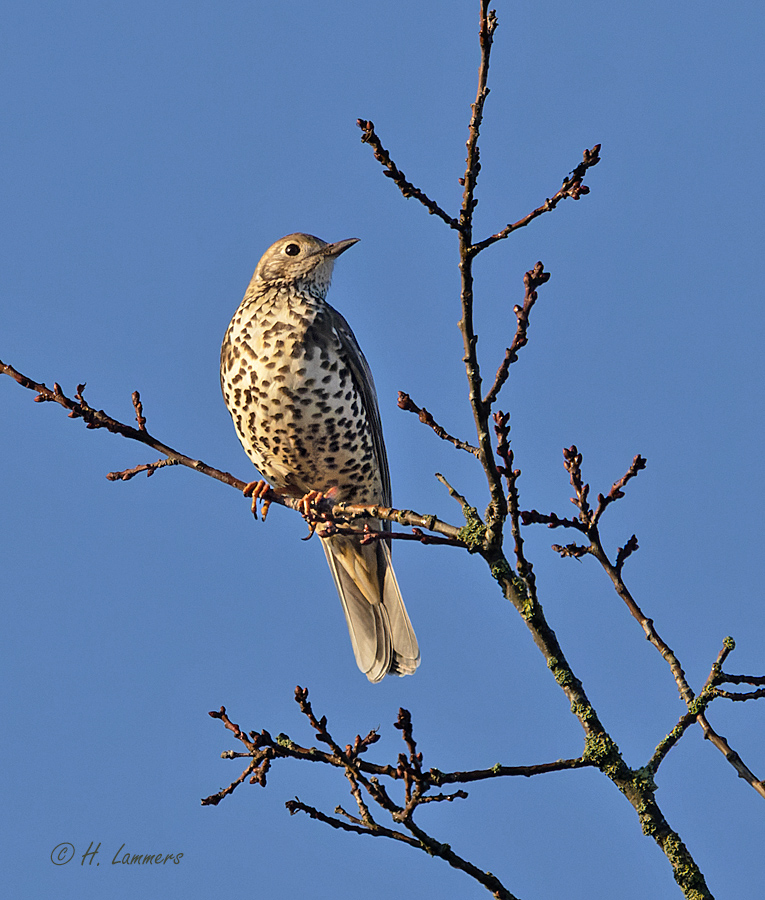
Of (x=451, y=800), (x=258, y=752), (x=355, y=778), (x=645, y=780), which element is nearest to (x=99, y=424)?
(x=258, y=752)

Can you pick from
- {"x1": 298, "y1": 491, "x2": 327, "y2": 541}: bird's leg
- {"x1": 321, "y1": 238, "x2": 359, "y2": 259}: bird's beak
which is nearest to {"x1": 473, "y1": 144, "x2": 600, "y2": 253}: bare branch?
{"x1": 298, "y1": 491, "x2": 327, "y2": 541}: bird's leg

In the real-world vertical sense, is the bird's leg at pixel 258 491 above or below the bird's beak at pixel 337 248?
below

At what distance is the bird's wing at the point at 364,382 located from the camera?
661cm

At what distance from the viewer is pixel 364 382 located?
6734mm

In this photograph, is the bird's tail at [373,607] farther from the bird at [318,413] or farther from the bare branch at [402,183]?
the bare branch at [402,183]

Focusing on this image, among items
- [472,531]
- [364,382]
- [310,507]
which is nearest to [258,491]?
[310,507]

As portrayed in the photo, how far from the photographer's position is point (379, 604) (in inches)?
280

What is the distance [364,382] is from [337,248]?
1.01m

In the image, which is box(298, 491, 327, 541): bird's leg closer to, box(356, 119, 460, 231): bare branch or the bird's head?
A: the bird's head

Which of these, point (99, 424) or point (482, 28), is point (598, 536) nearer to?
point (482, 28)

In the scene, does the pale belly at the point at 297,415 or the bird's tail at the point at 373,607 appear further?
the bird's tail at the point at 373,607

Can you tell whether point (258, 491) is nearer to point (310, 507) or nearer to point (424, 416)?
point (310, 507)

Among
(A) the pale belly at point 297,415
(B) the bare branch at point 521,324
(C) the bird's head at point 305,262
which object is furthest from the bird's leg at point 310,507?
(B) the bare branch at point 521,324

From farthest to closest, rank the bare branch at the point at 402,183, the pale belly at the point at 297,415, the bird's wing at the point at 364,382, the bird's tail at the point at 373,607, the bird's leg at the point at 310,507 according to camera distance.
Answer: the bird's tail at the point at 373,607, the bird's wing at the point at 364,382, the pale belly at the point at 297,415, the bird's leg at the point at 310,507, the bare branch at the point at 402,183
